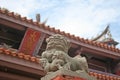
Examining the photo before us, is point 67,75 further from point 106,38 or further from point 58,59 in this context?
point 106,38

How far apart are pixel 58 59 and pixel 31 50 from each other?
4.86 meters

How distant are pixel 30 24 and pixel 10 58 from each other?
81.2 inches

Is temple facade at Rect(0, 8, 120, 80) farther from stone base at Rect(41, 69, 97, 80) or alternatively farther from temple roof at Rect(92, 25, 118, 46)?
temple roof at Rect(92, 25, 118, 46)

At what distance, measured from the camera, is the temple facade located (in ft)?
22.3

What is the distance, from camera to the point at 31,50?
8.55 meters

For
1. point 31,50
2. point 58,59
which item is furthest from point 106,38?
point 58,59

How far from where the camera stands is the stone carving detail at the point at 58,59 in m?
A: 3.75

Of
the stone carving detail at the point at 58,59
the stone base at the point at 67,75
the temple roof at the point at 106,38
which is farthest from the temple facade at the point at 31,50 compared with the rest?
the temple roof at the point at 106,38

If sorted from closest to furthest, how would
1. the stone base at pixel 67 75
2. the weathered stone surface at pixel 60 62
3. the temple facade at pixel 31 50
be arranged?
the stone base at pixel 67 75 → the weathered stone surface at pixel 60 62 → the temple facade at pixel 31 50

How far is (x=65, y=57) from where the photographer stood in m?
3.83

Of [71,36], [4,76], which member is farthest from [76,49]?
[4,76]

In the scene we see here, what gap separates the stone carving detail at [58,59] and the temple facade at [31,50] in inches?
98.8

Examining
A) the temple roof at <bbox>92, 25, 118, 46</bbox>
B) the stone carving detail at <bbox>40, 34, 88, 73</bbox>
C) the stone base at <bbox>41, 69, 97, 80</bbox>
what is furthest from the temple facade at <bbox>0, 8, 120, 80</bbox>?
the temple roof at <bbox>92, 25, 118, 46</bbox>

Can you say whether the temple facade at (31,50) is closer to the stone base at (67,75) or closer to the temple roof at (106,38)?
the stone base at (67,75)
